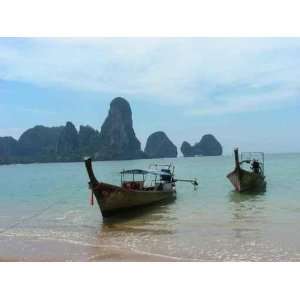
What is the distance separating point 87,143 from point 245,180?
56.7 m

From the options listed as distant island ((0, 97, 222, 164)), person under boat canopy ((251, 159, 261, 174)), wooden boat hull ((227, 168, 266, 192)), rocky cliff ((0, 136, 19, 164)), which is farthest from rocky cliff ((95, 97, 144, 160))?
wooden boat hull ((227, 168, 266, 192))

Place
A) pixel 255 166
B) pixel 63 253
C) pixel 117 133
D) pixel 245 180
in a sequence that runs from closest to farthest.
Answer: pixel 63 253 → pixel 245 180 → pixel 255 166 → pixel 117 133

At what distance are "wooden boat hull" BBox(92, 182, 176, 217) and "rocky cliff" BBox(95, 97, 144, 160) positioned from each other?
58.1 metres


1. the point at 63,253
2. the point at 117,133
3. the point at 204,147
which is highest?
the point at 117,133

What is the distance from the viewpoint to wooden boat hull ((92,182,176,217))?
40.9 feet

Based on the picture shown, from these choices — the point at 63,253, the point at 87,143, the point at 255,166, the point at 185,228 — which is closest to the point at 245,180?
the point at 255,166

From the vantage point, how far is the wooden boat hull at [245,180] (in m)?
20.3

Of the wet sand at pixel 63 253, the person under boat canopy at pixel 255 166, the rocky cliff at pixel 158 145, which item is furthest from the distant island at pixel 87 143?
the wet sand at pixel 63 253

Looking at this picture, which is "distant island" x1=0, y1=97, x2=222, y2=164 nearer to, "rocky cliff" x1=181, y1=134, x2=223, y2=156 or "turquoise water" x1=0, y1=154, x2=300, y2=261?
"rocky cliff" x1=181, y1=134, x2=223, y2=156

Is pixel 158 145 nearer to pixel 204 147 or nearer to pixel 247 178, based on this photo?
pixel 204 147

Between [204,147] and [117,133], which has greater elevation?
[117,133]

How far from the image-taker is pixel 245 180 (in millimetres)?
Result: 20453

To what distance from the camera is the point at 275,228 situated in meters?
11.1
